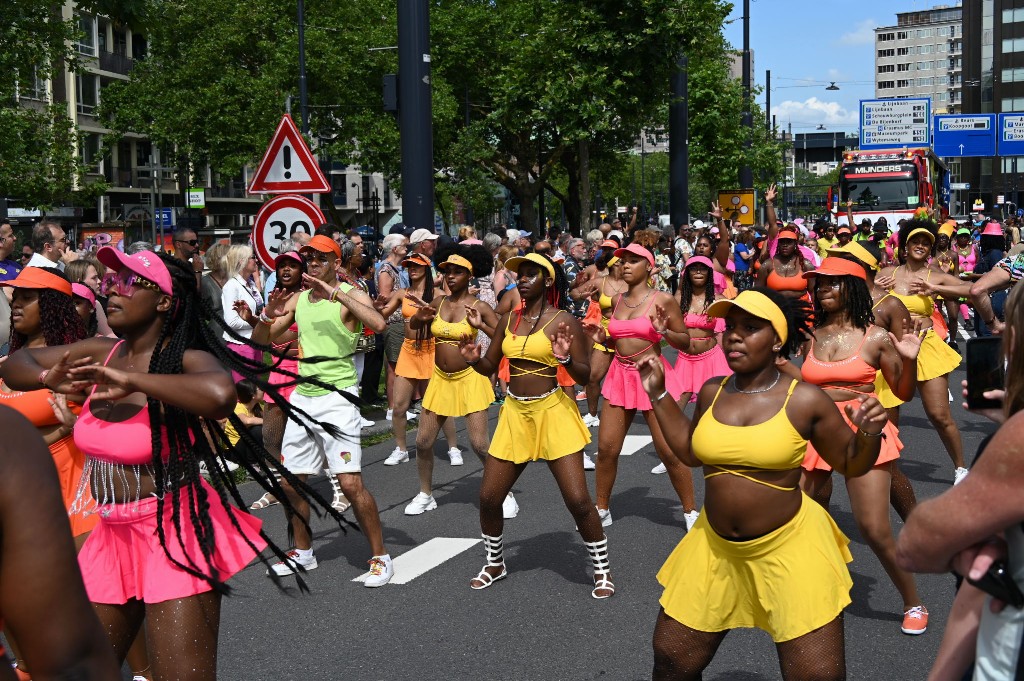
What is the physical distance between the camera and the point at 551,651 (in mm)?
6043

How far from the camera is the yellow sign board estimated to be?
105ft

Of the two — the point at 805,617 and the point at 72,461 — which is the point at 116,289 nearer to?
the point at 72,461

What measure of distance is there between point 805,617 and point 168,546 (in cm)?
213

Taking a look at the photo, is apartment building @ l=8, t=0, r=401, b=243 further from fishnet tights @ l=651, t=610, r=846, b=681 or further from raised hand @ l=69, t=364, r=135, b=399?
fishnet tights @ l=651, t=610, r=846, b=681

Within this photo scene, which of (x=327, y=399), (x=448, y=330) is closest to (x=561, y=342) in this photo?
(x=327, y=399)

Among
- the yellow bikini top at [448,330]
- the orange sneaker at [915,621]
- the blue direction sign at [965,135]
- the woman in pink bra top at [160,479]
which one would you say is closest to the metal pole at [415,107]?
the yellow bikini top at [448,330]

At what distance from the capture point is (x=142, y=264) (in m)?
4.27

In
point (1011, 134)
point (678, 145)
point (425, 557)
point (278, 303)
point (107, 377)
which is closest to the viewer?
point (107, 377)

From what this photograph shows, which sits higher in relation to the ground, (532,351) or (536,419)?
(532,351)

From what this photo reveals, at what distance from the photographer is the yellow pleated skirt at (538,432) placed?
7.05m

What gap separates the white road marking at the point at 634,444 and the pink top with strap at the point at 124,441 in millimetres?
7689

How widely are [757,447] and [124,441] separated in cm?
217

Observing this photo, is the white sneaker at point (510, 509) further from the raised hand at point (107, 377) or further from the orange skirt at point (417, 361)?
the raised hand at point (107, 377)

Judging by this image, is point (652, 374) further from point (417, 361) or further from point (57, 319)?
point (417, 361)
